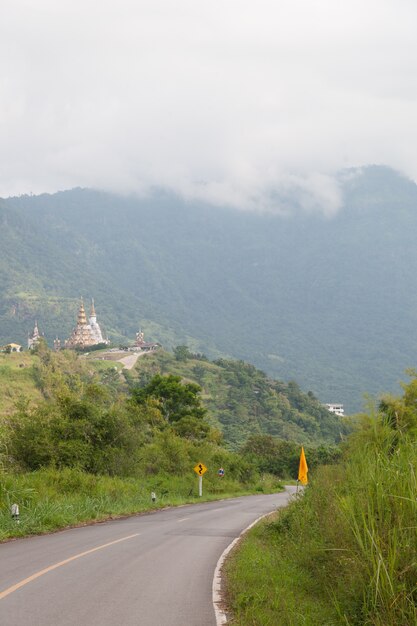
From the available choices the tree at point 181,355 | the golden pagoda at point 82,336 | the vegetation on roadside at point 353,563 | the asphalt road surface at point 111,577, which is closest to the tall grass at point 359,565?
the vegetation on roadside at point 353,563

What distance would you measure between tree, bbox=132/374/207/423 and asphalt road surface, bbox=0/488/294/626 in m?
45.8

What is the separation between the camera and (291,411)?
125562 millimetres

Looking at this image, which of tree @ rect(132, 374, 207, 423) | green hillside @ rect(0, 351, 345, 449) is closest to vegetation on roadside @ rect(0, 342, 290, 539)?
tree @ rect(132, 374, 207, 423)

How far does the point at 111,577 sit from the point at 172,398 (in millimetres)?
56557

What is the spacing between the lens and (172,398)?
6831 cm

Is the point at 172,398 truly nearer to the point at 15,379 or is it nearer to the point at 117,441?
the point at 15,379

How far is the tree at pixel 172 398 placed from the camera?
6662 centimetres

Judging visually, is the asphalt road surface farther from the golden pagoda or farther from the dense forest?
the golden pagoda

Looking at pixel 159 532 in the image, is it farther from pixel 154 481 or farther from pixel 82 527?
pixel 154 481

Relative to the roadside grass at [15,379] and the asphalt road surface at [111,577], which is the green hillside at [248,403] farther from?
the asphalt road surface at [111,577]

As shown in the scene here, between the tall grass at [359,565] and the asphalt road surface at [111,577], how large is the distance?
0.81 metres

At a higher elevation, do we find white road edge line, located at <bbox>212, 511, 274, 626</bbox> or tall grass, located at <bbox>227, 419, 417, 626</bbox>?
tall grass, located at <bbox>227, 419, 417, 626</bbox>

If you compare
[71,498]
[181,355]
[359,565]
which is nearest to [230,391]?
[181,355]

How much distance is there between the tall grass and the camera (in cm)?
705
